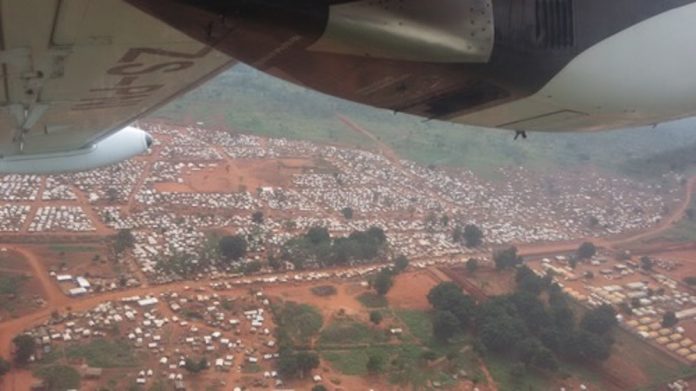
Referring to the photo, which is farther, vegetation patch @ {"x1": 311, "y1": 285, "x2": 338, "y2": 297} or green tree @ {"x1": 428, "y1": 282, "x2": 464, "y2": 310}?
vegetation patch @ {"x1": 311, "y1": 285, "x2": 338, "y2": 297}

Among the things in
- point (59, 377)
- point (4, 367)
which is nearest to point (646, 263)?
point (59, 377)

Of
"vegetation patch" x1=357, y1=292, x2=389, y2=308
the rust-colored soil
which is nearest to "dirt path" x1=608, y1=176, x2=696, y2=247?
the rust-colored soil

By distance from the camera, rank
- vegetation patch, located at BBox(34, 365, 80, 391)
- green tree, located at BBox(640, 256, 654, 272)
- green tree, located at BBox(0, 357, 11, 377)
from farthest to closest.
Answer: green tree, located at BBox(640, 256, 654, 272) → green tree, located at BBox(0, 357, 11, 377) → vegetation patch, located at BBox(34, 365, 80, 391)

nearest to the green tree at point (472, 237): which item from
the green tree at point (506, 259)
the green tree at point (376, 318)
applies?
the green tree at point (506, 259)

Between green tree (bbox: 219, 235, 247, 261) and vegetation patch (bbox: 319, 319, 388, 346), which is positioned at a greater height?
green tree (bbox: 219, 235, 247, 261)

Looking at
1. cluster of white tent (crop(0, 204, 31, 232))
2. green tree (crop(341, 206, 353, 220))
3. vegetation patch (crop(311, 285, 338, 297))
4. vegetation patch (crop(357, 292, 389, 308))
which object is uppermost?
cluster of white tent (crop(0, 204, 31, 232))

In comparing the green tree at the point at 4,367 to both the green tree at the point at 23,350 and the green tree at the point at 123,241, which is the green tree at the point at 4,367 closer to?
the green tree at the point at 23,350

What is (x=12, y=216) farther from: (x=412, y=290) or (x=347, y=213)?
(x=412, y=290)

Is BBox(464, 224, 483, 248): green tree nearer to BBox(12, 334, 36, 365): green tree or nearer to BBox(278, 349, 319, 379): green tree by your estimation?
BBox(278, 349, 319, 379): green tree
